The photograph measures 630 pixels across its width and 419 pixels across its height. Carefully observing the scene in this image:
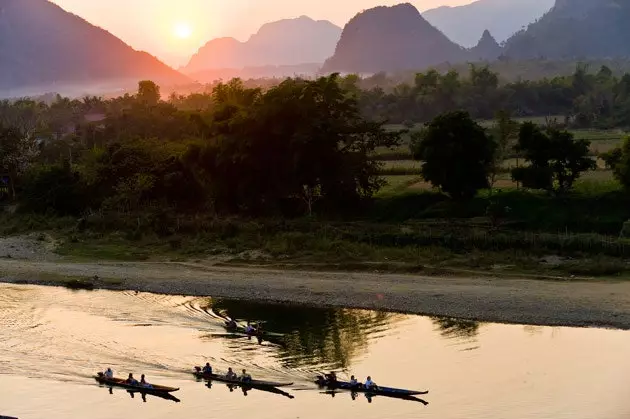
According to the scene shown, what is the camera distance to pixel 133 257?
61531 mm

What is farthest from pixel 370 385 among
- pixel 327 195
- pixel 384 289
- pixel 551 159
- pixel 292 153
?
pixel 292 153

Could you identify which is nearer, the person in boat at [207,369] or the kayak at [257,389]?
the kayak at [257,389]

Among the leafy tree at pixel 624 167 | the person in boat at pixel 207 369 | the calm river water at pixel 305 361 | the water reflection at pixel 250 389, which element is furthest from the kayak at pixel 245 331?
the leafy tree at pixel 624 167

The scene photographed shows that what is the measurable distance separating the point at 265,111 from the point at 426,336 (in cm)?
3362

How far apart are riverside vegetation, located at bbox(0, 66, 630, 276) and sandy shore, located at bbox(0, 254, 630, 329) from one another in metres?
2.57

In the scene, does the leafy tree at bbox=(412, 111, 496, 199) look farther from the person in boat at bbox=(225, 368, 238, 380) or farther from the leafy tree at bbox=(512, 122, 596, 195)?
the person in boat at bbox=(225, 368, 238, 380)

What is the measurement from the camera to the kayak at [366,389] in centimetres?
3158

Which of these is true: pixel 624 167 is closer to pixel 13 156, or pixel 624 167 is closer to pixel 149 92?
pixel 13 156

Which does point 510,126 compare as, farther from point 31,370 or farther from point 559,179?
point 31,370

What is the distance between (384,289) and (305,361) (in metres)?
14.1

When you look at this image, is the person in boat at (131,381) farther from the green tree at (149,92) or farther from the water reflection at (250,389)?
the green tree at (149,92)

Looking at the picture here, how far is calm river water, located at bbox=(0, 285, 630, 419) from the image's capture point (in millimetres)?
31031

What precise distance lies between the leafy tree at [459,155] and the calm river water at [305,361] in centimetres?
2226

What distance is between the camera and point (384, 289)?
4912 cm
